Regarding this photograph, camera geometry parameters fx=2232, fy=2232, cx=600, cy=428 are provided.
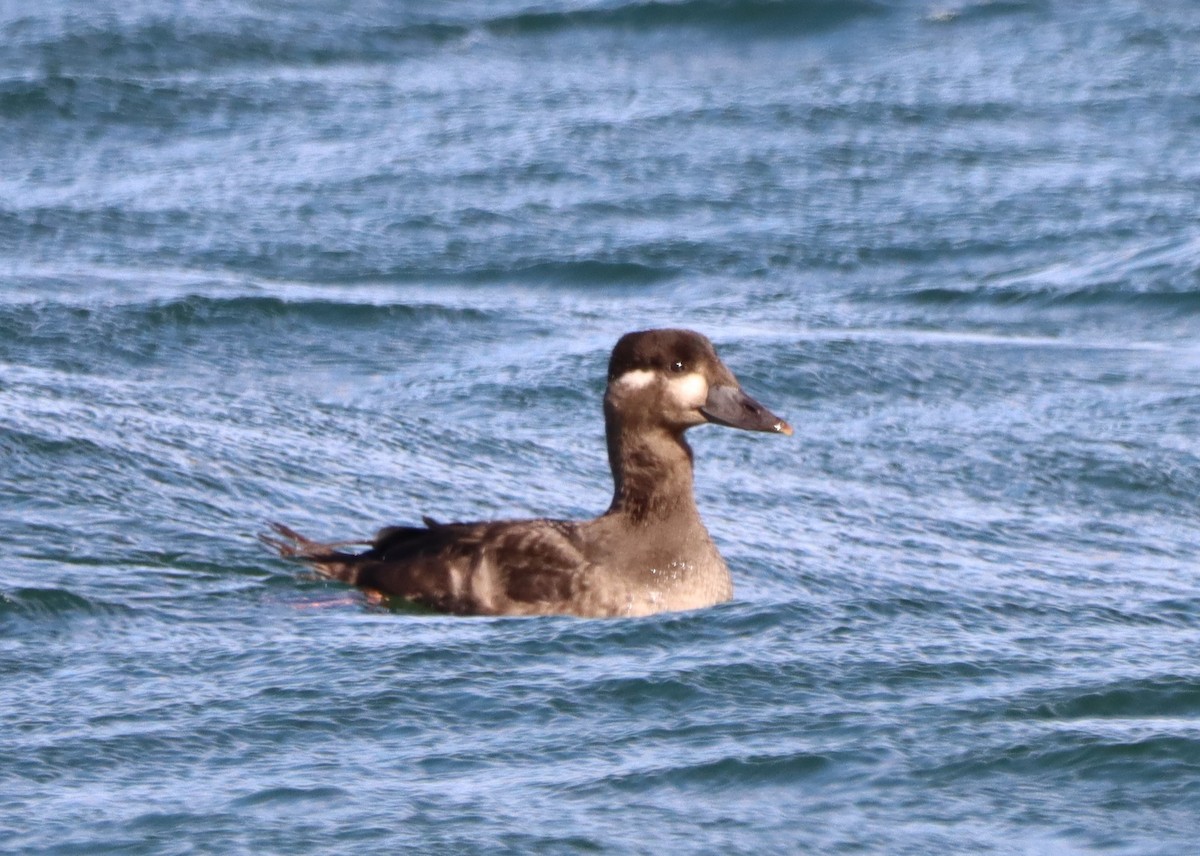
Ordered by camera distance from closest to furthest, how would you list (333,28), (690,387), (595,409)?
(690,387), (595,409), (333,28)

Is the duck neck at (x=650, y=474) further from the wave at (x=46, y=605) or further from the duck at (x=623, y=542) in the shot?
the wave at (x=46, y=605)

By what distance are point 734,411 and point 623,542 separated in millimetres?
632

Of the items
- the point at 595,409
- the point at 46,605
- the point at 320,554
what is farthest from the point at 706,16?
the point at 46,605

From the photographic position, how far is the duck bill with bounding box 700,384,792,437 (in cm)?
817

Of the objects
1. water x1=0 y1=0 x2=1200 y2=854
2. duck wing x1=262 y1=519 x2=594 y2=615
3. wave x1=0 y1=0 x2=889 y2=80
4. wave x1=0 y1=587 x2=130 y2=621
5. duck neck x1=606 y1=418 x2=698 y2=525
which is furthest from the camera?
wave x1=0 y1=0 x2=889 y2=80

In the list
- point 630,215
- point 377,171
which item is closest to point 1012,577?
point 630,215

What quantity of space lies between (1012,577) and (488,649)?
2.38m

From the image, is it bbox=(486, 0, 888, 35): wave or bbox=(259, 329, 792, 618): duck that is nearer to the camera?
bbox=(259, 329, 792, 618): duck

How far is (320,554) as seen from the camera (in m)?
8.49

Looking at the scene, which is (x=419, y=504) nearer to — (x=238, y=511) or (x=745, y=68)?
(x=238, y=511)

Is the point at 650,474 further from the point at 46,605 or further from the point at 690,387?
the point at 46,605

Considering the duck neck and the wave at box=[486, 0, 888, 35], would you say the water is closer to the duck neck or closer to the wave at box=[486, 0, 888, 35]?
the wave at box=[486, 0, 888, 35]

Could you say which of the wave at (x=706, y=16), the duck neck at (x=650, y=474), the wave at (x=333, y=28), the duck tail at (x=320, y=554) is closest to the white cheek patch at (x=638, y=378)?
the duck neck at (x=650, y=474)

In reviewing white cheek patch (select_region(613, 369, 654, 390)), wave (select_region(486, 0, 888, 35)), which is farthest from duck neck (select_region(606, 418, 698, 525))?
wave (select_region(486, 0, 888, 35))
